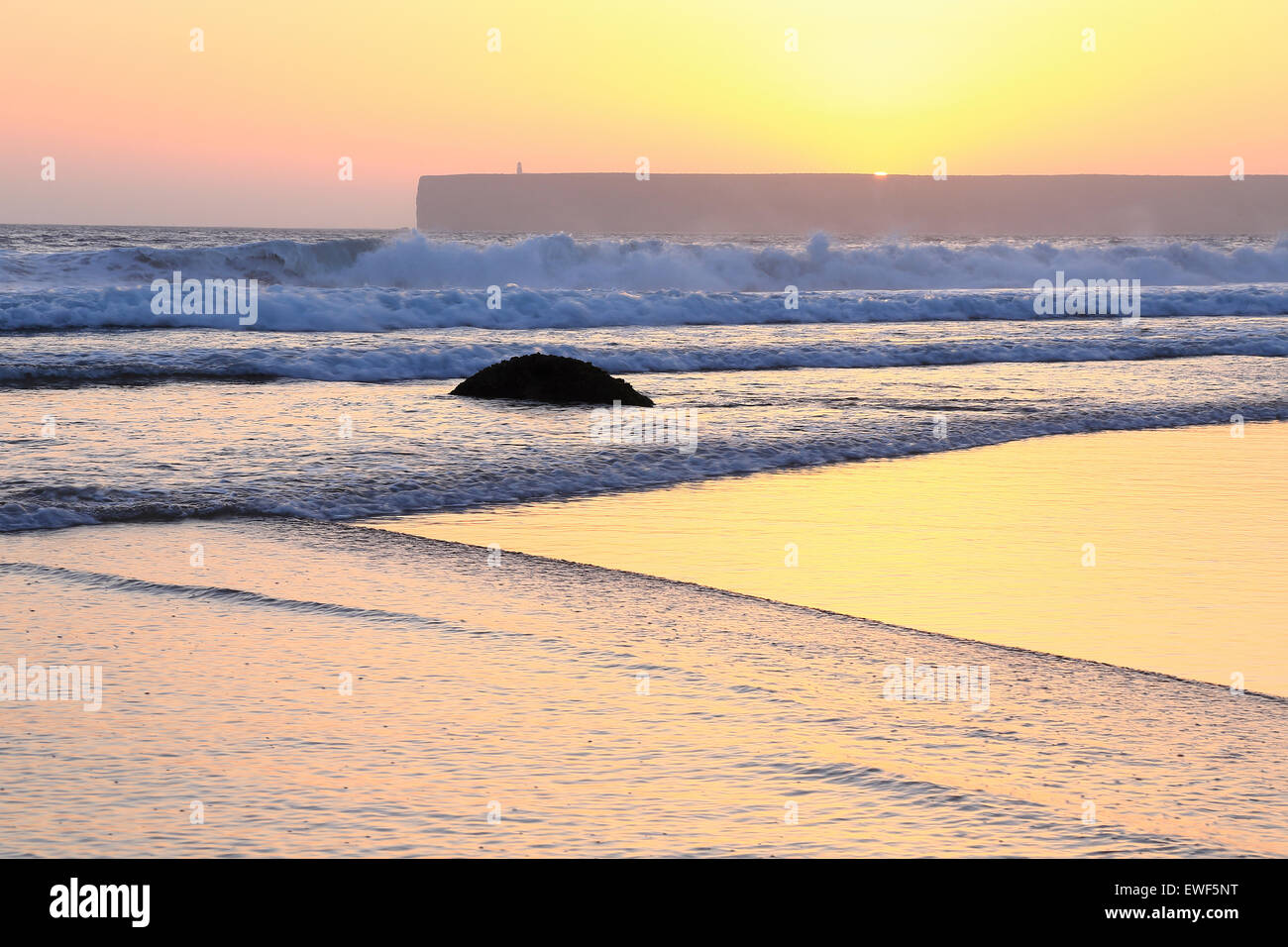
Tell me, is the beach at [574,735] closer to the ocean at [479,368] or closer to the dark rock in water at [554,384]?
the ocean at [479,368]

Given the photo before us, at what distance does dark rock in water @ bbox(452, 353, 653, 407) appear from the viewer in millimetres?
15164

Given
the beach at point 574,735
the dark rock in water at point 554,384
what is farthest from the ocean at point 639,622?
the dark rock in water at point 554,384

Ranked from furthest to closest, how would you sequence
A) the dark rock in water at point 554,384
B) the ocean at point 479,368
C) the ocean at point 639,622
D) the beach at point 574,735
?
the dark rock in water at point 554,384 < the ocean at point 479,368 < the ocean at point 639,622 < the beach at point 574,735

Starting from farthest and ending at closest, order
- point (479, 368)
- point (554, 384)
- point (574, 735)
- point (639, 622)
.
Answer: point (479, 368)
point (554, 384)
point (639, 622)
point (574, 735)

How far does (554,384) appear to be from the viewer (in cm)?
1527

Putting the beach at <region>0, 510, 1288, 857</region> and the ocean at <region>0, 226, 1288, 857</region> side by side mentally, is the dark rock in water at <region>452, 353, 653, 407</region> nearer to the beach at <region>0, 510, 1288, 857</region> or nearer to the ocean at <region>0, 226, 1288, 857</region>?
the ocean at <region>0, 226, 1288, 857</region>

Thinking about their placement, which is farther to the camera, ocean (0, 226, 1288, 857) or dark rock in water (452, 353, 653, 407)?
dark rock in water (452, 353, 653, 407)

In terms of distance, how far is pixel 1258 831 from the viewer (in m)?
3.68

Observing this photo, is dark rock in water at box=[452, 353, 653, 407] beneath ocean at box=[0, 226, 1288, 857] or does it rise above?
above

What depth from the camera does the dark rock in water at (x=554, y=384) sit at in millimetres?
15164

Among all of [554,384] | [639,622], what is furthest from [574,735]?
[554,384]

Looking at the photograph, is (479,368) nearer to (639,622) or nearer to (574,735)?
(639,622)

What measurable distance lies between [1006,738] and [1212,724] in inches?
29.9

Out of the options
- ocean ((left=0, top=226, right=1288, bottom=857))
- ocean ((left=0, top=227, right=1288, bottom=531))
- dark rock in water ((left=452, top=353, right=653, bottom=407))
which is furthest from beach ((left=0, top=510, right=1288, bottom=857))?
dark rock in water ((left=452, top=353, right=653, bottom=407))
